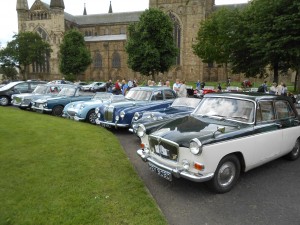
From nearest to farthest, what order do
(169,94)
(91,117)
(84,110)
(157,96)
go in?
1. (157,96)
2. (169,94)
3. (84,110)
4. (91,117)

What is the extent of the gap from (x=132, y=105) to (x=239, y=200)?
625cm

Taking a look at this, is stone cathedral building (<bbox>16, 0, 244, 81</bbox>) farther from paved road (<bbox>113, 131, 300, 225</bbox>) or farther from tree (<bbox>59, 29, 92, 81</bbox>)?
paved road (<bbox>113, 131, 300, 225</bbox>)

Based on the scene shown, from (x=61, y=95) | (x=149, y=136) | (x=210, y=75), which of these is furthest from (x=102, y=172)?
(x=210, y=75)

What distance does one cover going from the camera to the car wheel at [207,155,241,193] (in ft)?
16.1

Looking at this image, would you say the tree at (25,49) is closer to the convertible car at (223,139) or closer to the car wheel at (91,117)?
the car wheel at (91,117)

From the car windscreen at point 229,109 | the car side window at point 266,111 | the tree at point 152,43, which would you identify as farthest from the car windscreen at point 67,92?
the tree at point 152,43

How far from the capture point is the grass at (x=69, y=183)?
409 cm

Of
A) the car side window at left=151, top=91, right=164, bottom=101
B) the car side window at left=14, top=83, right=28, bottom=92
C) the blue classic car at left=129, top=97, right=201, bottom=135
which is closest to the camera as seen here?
the blue classic car at left=129, top=97, right=201, bottom=135

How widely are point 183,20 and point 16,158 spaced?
172 ft

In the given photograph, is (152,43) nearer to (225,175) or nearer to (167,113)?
(167,113)

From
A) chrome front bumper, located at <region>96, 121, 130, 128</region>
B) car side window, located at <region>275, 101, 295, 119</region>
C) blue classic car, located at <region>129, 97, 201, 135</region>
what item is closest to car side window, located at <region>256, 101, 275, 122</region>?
car side window, located at <region>275, 101, 295, 119</region>

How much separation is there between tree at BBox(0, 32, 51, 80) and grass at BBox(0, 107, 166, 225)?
54705 mm

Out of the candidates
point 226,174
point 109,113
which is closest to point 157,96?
point 109,113

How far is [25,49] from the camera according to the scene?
57344mm
